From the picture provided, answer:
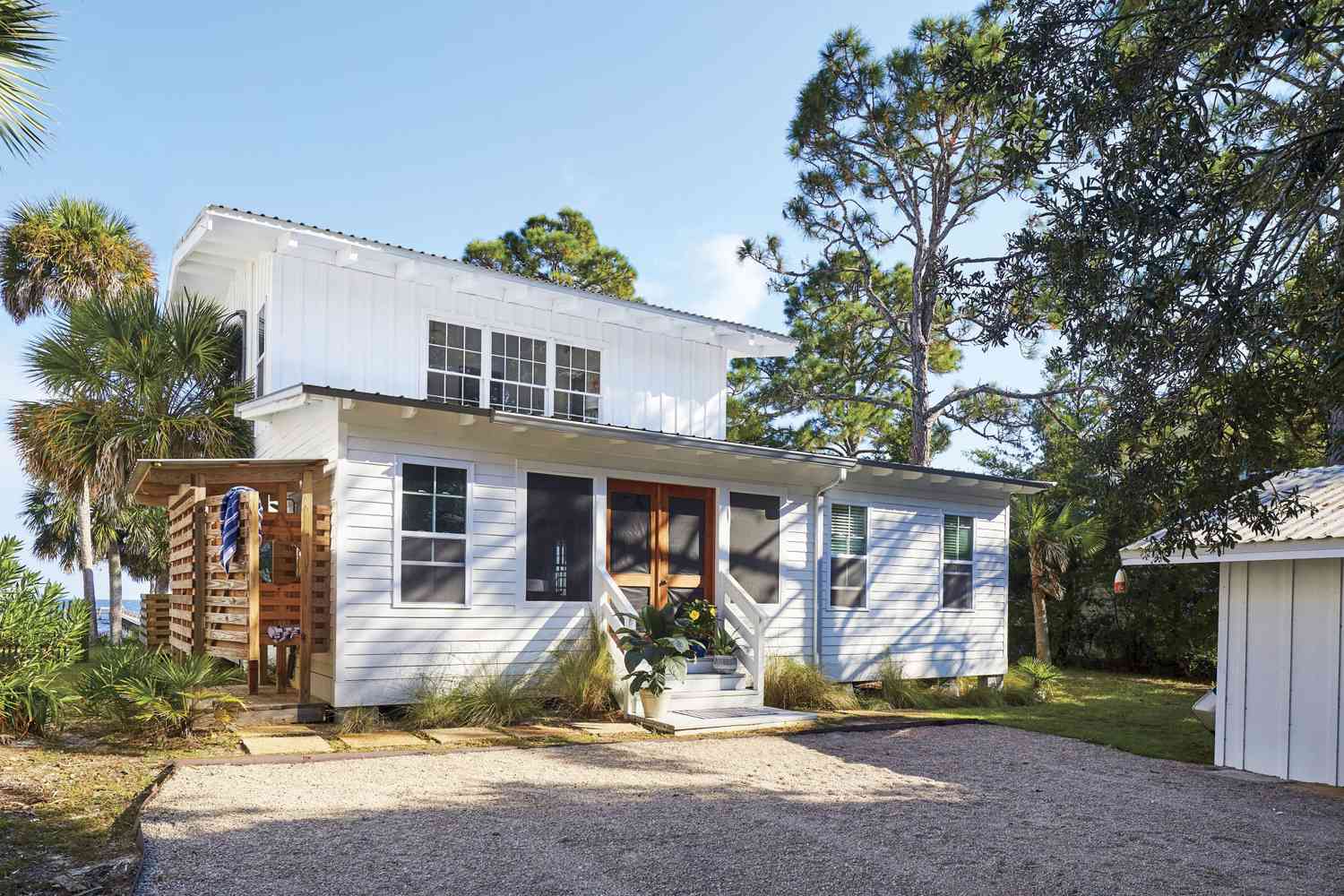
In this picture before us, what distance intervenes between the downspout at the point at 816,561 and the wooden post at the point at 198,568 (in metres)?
7.36

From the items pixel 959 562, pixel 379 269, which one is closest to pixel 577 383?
pixel 379 269

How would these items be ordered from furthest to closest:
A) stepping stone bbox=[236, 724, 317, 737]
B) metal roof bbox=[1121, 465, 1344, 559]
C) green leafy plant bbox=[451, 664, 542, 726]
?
green leafy plant bbox=[451, 664, 542, 726] → stepping stone bbox=[236, 724, 317, 737] → metal roof bbox=[1121, 465, 1344, 559]

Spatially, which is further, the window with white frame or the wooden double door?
the window with white frame

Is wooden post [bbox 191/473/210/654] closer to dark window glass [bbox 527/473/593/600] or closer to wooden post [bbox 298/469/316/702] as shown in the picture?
wooden post [bbox 298/469/316/702]

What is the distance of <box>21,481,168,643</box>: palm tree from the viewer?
1801 centimetres

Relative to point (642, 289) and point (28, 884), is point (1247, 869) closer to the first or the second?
point (28, 884)

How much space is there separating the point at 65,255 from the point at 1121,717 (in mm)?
20893

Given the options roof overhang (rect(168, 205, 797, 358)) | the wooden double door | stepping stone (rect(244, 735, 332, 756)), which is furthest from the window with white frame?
stepping stone (rect(244, 735, 332, 756))

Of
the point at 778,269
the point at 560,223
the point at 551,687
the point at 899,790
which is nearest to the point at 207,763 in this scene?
the point at 551,687

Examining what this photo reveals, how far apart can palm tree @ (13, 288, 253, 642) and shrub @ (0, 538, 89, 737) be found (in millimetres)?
4802

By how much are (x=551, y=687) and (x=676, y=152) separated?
968cm

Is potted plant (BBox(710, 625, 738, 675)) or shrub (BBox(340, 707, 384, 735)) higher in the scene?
potted plant (BBox(710, 625, 738, 675))

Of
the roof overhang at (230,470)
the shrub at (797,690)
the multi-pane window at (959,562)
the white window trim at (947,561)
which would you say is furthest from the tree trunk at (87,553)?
the multi-pane window at (959,562)

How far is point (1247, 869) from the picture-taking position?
5.66 meters
